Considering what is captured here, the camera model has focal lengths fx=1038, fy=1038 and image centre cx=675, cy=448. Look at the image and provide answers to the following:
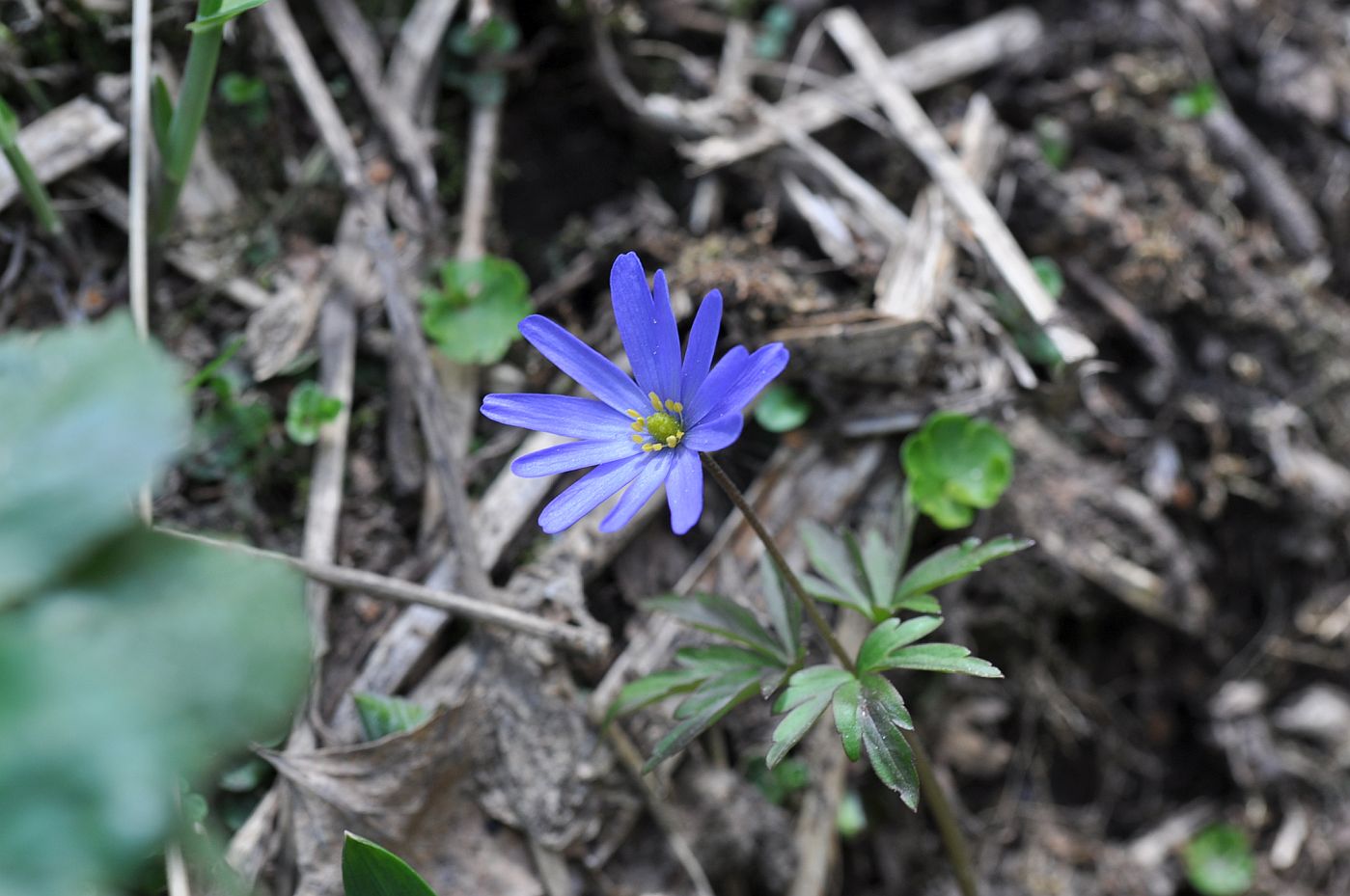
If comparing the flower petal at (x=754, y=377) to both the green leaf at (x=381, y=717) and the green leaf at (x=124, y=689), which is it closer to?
the green leaf at (x=124, y=689)

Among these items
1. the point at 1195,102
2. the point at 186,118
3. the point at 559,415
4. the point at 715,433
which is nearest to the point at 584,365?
the point at 559,415

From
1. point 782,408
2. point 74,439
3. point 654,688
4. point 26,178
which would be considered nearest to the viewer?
point 74,439

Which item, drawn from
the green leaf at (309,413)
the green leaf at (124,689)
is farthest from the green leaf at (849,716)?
the green leaf at (309,413)

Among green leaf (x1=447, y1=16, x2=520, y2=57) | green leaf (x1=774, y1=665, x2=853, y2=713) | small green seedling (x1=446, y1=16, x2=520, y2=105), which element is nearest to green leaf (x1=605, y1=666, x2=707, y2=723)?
green leaf (x1=774, y1=665, x2=853, y2=713)

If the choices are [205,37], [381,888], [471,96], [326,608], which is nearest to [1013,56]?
[471,96]

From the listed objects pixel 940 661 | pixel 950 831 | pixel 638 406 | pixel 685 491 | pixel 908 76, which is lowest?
pixel 950 831

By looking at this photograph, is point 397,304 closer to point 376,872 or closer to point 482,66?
point 482,66

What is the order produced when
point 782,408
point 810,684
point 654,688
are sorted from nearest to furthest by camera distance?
point 810,684 → point 654,688 → point 782,408
